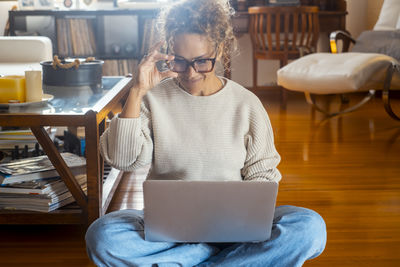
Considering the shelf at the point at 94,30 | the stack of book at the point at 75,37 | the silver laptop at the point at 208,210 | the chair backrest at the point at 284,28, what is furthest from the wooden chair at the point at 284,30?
the silver laptop at the point at 208,210

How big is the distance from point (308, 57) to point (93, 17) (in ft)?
5.90

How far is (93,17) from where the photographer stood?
457cm

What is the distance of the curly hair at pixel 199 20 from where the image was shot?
1.29 meters

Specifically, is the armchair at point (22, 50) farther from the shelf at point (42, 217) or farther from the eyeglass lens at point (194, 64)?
the eyeglass lens at point (194, 64)

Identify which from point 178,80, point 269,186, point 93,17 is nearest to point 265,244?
point 269,186

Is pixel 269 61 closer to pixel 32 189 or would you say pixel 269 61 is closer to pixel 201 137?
pixel 32 189

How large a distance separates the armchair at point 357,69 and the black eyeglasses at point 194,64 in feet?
7.34

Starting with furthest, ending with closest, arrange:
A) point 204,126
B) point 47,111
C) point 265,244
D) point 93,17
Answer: point 93,17
point 47,111
point 204,126
point 265,244

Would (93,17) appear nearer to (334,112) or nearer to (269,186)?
(334,112)

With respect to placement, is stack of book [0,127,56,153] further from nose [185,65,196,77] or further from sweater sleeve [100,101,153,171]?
nose [185,65,196,77]

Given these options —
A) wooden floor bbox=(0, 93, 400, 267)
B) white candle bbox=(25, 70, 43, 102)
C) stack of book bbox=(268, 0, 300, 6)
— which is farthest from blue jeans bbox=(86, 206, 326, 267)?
stack of book bbox=(268, 0, 300, 6)

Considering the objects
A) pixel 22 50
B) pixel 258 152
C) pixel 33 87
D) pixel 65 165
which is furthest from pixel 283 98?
pixel 258 152

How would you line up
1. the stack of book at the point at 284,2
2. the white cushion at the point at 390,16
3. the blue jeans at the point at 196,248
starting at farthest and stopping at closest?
the stack of book at the point at 284,2 → the white cushion at the point at 390,16 → the blue jeans at the point at 196,248

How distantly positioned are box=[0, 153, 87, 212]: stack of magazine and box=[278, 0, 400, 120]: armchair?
80.8 inches
